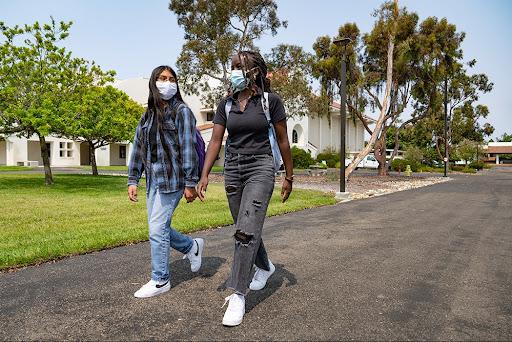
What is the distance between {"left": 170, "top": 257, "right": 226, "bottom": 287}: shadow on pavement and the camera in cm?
414

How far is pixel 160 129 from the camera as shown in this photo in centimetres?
362

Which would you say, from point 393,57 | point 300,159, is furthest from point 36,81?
point 300,159

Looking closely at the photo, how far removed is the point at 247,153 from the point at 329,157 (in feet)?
137

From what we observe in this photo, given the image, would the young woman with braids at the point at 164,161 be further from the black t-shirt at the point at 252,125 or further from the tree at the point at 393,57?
the tree at the point at 393,57

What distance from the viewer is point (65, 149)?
4356 centimetres

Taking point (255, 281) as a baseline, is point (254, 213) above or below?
above

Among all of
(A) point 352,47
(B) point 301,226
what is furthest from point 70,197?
(A) point 352,47

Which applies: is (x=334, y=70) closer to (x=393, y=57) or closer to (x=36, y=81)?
(x=393, y=57)

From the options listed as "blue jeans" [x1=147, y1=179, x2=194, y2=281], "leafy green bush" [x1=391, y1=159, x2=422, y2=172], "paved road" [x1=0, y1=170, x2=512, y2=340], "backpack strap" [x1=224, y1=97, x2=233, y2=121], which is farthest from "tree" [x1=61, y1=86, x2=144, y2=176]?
"leafy green bush" [x1=391, y1=159, x2=422, y2=172]

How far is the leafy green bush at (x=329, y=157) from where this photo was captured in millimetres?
42750

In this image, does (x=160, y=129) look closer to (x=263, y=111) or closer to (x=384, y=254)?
(x=263, y=111)

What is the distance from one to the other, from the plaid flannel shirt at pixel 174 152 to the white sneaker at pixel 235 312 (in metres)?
1.01

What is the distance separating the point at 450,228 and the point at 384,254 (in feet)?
9.70

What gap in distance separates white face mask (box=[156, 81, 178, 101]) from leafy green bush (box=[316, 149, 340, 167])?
39.8 meters
